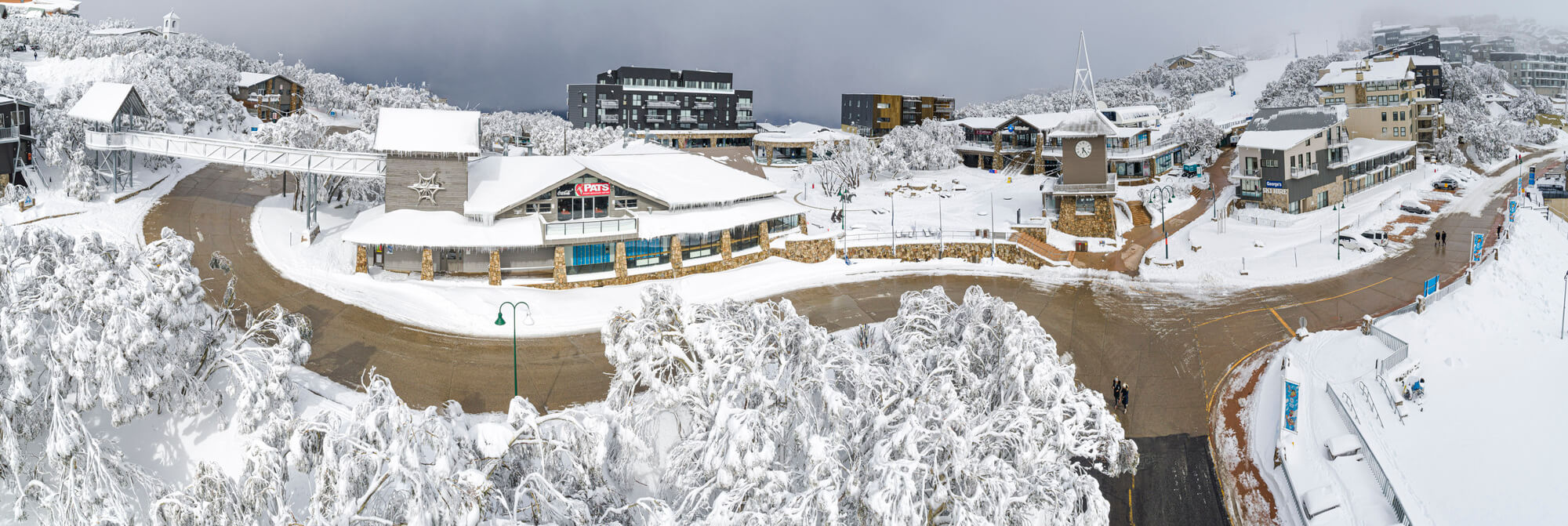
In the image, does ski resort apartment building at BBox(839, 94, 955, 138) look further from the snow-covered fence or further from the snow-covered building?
the snow-covered fence

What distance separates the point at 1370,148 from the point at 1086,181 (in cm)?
3644

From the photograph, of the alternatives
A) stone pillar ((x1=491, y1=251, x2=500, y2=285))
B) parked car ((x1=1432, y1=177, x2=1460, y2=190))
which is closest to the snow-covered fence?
stone pillar ((x1=491, y1=251, x2=500, y2=285))

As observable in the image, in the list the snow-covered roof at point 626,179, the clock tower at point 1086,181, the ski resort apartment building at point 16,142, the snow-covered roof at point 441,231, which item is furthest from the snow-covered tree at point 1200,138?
the ski resort apartment building at point 16,142

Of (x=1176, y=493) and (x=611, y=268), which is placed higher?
(x=611, y=268)

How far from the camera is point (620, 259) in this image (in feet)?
154

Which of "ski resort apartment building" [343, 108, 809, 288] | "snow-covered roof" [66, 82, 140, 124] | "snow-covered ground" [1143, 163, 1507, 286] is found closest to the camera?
"ski resort apartment building" [343, 108, 809, 288]

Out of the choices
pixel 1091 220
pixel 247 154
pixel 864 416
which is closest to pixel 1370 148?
pixel 1091 220

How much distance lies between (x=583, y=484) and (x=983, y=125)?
89947 millimetres

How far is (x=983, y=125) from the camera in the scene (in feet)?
327

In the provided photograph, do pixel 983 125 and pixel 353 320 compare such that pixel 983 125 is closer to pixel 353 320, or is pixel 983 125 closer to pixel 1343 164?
pixel 1343 164

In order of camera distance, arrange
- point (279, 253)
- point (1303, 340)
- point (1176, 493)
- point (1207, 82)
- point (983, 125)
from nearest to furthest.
Result: 1. point (1176, 493)
2. point (1303, 340)
3. point (279, 253)
4. point (983, 125)
5. point (1207, 82)

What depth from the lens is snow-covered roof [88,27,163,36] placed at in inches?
3952

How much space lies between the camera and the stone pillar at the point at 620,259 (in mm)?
46781

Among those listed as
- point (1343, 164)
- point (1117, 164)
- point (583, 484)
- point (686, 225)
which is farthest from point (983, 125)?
point (583, 484)
